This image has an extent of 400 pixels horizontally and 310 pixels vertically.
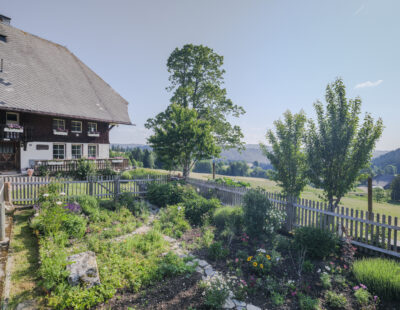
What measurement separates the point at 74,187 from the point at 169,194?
5028 mm

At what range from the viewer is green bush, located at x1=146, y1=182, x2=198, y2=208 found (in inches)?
411

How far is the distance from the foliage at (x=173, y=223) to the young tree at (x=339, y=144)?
210 inches

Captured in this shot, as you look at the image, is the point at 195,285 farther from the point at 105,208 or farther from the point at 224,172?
the point at 224,172

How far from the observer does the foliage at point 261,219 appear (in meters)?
6.76

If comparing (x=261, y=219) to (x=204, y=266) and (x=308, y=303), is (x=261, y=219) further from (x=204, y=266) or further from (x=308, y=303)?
(x=308, y=303)

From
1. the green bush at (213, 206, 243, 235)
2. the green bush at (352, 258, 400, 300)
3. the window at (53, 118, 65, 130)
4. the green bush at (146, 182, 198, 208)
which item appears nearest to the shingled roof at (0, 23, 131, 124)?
the window at (53, 118, 65, 130)

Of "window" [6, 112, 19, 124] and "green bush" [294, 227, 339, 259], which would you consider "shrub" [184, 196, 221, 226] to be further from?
"window" [6, 112, 19, 124]

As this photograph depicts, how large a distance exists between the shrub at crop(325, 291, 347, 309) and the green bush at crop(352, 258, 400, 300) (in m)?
0.76

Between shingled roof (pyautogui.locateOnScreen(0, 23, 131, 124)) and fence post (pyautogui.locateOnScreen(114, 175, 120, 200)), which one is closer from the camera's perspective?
fence post (pyautogui.locateOnScreen(114, 175, 120, 200))

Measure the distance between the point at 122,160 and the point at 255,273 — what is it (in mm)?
18878

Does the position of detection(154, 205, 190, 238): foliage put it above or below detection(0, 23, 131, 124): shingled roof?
below

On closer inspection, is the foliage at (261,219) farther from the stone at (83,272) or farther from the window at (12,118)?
the window at (12,118)

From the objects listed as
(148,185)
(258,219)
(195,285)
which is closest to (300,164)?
(258,219)

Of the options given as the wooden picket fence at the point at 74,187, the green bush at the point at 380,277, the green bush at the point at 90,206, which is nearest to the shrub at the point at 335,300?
the green bush at the point at 380,277
